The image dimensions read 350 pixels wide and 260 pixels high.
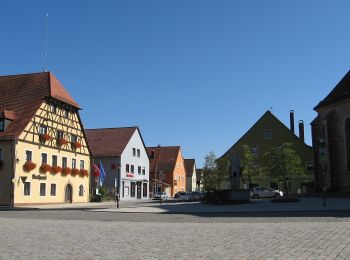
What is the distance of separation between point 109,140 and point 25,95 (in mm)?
23090

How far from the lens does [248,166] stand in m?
66.1

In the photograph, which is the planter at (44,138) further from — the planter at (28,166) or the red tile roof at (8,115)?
the planter at (28,166)

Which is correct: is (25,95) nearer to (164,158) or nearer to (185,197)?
(185,197)

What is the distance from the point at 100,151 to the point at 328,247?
2323 inches

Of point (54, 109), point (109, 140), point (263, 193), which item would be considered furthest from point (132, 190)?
point (54, 109)

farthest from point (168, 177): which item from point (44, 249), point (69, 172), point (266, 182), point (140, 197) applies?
point (44, 249)

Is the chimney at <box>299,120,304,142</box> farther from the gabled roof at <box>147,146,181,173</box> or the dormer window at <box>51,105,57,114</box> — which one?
the dormer window at <box>51,105,57,114</box>

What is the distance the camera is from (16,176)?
42312 mm

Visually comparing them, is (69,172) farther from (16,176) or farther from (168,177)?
(168,177)

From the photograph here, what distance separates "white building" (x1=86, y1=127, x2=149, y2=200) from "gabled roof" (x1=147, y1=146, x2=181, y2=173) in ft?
50.6

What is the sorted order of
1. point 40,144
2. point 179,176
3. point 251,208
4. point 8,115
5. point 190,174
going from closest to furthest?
1. point 251,208
2. point 8,115
3. point 40,144
4. point 179,176
5. point 190,174

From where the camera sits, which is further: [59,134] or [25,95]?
[59,134]

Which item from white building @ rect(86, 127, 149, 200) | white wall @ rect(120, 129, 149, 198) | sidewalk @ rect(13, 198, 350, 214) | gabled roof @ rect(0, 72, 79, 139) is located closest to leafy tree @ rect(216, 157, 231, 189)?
white building @ rect(86, 127, 149, 200)

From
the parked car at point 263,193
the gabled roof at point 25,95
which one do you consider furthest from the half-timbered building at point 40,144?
the parked car at point 263,193
